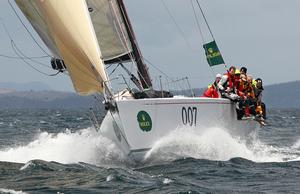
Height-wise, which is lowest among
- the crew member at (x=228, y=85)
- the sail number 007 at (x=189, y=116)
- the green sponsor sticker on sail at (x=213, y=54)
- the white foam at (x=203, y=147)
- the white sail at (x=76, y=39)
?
the white foam at (x=203, y=147)

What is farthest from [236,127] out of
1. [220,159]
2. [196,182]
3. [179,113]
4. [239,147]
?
[196,182]

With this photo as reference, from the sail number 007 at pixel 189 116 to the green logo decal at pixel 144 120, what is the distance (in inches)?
31.5

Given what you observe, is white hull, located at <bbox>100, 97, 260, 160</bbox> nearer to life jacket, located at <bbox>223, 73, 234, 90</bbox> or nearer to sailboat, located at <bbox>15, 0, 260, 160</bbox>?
sailboat, located at <bbox>15, 0, 260, 160</bbox>

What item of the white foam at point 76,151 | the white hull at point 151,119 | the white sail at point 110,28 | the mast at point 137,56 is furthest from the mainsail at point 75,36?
the mast at point 137,56

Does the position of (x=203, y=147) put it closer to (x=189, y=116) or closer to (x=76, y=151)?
(x=189, y=116)

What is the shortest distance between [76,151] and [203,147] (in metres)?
2.50

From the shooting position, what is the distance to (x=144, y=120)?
39.1ft

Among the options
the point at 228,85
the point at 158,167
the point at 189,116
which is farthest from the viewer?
the point at 228,85

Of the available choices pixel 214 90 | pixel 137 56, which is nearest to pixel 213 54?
pixel 214 90

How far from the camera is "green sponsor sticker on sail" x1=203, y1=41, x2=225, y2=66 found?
15238 millimetres

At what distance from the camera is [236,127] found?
47.3 feet

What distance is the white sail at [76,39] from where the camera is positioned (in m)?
11.8

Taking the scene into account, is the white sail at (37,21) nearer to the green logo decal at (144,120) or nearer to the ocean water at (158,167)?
the ocean water at (158,167)

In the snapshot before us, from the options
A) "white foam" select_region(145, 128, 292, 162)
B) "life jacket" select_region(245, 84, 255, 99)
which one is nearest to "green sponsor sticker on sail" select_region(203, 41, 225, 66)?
"life jacket" select_region(245, 84, 255, 99)
